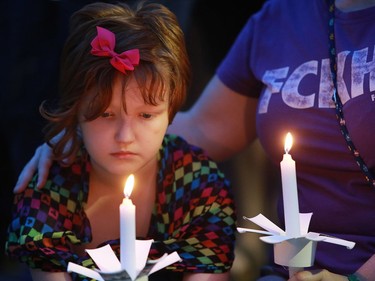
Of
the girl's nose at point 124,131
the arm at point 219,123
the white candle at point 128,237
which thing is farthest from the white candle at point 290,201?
the arm at point 219,123

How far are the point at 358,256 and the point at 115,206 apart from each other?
0.58 meters

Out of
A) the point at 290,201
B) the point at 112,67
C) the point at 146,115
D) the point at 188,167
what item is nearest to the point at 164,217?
the point at 188,167

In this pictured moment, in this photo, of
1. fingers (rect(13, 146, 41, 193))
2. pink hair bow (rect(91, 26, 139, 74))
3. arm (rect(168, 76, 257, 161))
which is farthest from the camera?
arm (rect(168, 76, 257, 161))

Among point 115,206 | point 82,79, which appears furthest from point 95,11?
point 115,206

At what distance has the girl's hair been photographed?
1.49 meters

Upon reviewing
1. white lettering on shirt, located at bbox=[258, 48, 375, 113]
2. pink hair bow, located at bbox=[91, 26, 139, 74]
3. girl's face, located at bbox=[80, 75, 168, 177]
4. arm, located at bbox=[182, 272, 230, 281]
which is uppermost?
pink hair bow, located at bbox=[91, 26, 139, 74]

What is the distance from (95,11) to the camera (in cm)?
158

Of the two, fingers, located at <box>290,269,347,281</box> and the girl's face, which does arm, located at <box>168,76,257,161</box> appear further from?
fingers, located at <box>290,269,347,281</box>

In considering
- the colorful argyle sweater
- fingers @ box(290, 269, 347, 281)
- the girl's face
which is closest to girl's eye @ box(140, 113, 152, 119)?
the girl's face

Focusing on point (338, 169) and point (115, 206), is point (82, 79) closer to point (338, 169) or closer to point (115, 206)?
point (115, 206)

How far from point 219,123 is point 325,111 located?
1.64 ft

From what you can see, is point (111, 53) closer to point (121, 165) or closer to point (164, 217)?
point (121, 165)

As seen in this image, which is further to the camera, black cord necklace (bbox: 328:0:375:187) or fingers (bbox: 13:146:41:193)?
fingers (bbox: 13:146:41:193)

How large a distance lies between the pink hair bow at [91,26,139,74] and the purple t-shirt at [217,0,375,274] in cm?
44
